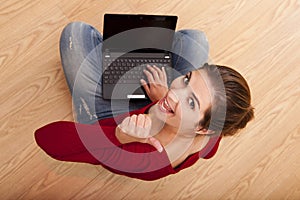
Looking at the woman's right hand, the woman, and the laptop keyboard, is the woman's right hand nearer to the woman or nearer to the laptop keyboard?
the woman

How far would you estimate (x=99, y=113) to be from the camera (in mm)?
1128

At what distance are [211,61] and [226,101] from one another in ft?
1.84

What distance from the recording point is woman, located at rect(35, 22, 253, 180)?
0.85 meters

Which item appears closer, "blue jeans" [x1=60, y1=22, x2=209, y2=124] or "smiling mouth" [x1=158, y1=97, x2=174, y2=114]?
"smiling mouth" [x1=158, y1=97, x2=174, y2=114]

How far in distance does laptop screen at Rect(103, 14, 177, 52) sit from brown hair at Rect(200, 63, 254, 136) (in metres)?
0.31

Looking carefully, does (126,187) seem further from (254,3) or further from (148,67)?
(254,3)

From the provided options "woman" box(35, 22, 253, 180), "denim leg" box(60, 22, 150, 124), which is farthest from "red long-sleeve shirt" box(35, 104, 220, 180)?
"denim leg" box(60, 22, 150, 124)

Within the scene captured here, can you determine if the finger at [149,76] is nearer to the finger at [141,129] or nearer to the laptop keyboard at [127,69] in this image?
the laptop keyboard at [127,69]

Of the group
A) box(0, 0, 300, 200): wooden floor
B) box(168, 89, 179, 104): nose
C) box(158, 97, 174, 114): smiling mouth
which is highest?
box(168, 89, 179, 104): nose

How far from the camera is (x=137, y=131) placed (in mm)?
917

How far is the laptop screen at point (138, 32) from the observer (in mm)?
1133

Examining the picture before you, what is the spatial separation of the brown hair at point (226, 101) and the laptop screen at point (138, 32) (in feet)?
1.00

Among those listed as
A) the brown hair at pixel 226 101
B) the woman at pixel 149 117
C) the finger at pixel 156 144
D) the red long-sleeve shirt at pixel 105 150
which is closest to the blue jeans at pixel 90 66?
the woman at pixel 149 117

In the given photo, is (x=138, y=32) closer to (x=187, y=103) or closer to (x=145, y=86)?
(x=145, y=86)
